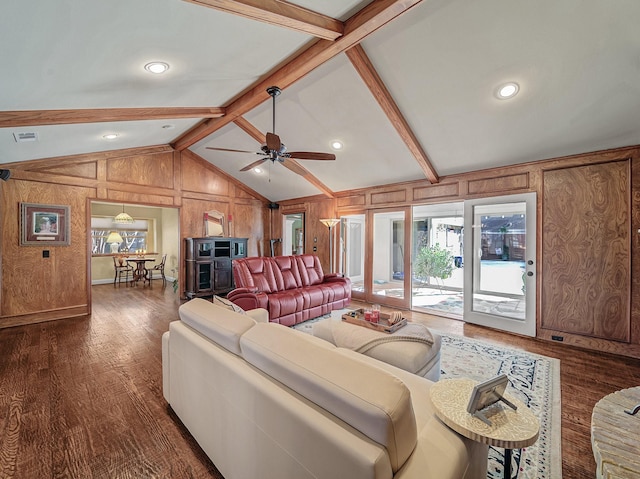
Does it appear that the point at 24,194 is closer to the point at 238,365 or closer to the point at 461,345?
the point at 238,365

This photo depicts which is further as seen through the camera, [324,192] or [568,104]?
[324,192]

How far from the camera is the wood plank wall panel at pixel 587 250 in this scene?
336cm

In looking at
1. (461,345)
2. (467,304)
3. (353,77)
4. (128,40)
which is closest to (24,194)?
(128,40)

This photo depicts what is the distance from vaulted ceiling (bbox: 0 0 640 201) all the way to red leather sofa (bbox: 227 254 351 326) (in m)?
2.31

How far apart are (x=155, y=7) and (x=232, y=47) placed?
0.95m

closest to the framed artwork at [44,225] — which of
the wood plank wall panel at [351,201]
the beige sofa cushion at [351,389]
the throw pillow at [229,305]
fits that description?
the throw pillow at [229,305]

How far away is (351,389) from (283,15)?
2647 mm

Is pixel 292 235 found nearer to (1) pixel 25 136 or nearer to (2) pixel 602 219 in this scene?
(1) pixel 25 136

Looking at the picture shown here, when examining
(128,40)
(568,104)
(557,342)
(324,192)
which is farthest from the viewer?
(324,192)

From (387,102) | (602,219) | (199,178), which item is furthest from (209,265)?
(602,219)

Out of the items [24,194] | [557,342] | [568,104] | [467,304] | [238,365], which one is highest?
[568,104]

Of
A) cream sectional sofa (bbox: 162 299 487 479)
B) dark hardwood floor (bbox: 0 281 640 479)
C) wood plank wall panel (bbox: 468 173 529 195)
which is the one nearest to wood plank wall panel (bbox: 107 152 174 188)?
dark hardwood floor (bbox: 0 281 640 479)

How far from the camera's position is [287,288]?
4.70 metres

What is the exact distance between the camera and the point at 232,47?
9.05ft
